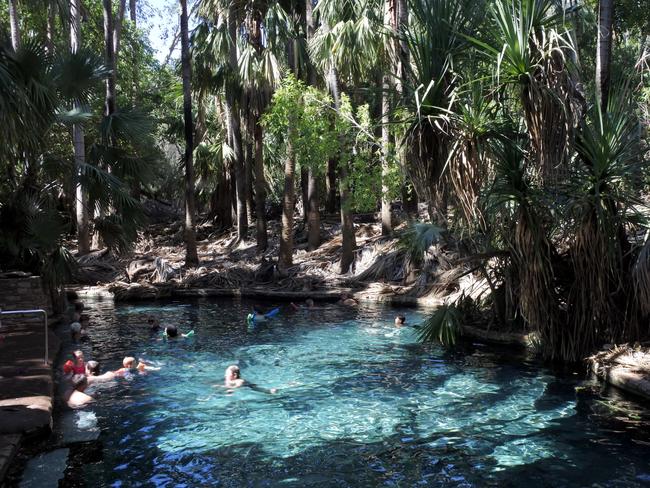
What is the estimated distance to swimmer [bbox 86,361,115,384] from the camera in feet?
36.4

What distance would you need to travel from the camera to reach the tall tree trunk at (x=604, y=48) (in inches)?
408

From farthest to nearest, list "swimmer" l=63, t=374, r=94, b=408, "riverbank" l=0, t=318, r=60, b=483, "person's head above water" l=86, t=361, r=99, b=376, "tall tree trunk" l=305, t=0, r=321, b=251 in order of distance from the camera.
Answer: "tall tree trunk" l=305, t=0, r=321, b=251 < "person's head above water" l=86, t=361, r=99, b=376 < "swimmer" l=63, t=374, r=94, b=408 < "riverbank" l=0, t=318, r=60, b=483

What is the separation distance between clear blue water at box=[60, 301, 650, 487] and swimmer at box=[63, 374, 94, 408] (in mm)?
258

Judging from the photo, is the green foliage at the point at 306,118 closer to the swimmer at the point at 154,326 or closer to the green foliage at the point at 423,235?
the green foliage at the point at 423,235

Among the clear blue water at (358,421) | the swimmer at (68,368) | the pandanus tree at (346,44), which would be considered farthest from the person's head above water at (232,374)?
the pandanus tree at (346,44)

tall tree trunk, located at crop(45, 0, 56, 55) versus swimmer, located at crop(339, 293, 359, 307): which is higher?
tall tree trunk, located at crop(45, 0, 56, 55)

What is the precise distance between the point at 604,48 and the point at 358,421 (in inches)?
276

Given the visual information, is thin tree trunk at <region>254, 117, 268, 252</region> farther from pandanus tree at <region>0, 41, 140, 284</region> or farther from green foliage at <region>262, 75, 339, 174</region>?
pandanus tree at <region>0, 41, 140, 284</region>

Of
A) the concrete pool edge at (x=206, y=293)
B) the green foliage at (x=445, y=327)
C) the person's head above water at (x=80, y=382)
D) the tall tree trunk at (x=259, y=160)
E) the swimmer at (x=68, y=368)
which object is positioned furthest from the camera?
the tall tree trunk at (x=259, y=160)

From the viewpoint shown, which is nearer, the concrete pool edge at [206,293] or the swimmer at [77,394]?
the swimmer at [77,394]

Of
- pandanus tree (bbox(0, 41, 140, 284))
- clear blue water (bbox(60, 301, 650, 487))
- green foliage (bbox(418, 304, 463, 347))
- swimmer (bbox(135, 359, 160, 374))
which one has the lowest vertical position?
clear blue water (bbox(60, 301, 650, 487))

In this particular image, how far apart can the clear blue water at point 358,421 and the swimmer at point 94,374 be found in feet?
0.92

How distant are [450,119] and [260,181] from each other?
53.7ft

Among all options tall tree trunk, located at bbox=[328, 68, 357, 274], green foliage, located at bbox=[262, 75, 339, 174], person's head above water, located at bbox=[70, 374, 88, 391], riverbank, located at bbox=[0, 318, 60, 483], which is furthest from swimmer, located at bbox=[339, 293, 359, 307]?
person's head above water, located at bbox=[70, 374, 88, 391]
